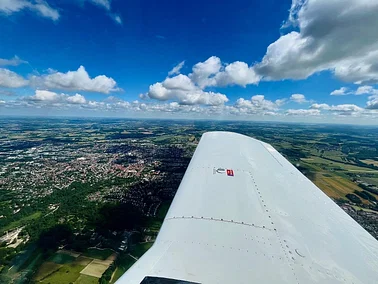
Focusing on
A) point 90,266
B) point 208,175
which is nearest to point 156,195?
point 90,266

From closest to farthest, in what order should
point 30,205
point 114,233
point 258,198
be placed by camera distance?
point 258,198
point 114,233
point 30,205

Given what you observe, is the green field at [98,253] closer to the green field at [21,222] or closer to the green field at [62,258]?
the green field at [62,258]

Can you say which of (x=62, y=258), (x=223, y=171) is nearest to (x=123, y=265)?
(x=62, y=258)

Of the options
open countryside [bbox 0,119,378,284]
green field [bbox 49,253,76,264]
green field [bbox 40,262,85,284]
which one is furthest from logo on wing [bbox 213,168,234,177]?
green field [bbox 49,253,76,264]

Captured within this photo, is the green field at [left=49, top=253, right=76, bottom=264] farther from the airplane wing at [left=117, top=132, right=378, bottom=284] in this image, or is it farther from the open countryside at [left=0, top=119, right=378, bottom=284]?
the airplane wing at [left=117, top=132, right=378, bottom=284]

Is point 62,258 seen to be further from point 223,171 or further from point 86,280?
point 223,171

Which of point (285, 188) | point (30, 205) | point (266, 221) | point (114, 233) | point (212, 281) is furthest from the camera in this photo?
point (30, 205)

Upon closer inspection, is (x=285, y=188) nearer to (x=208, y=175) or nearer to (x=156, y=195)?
(x=208, y=175)
